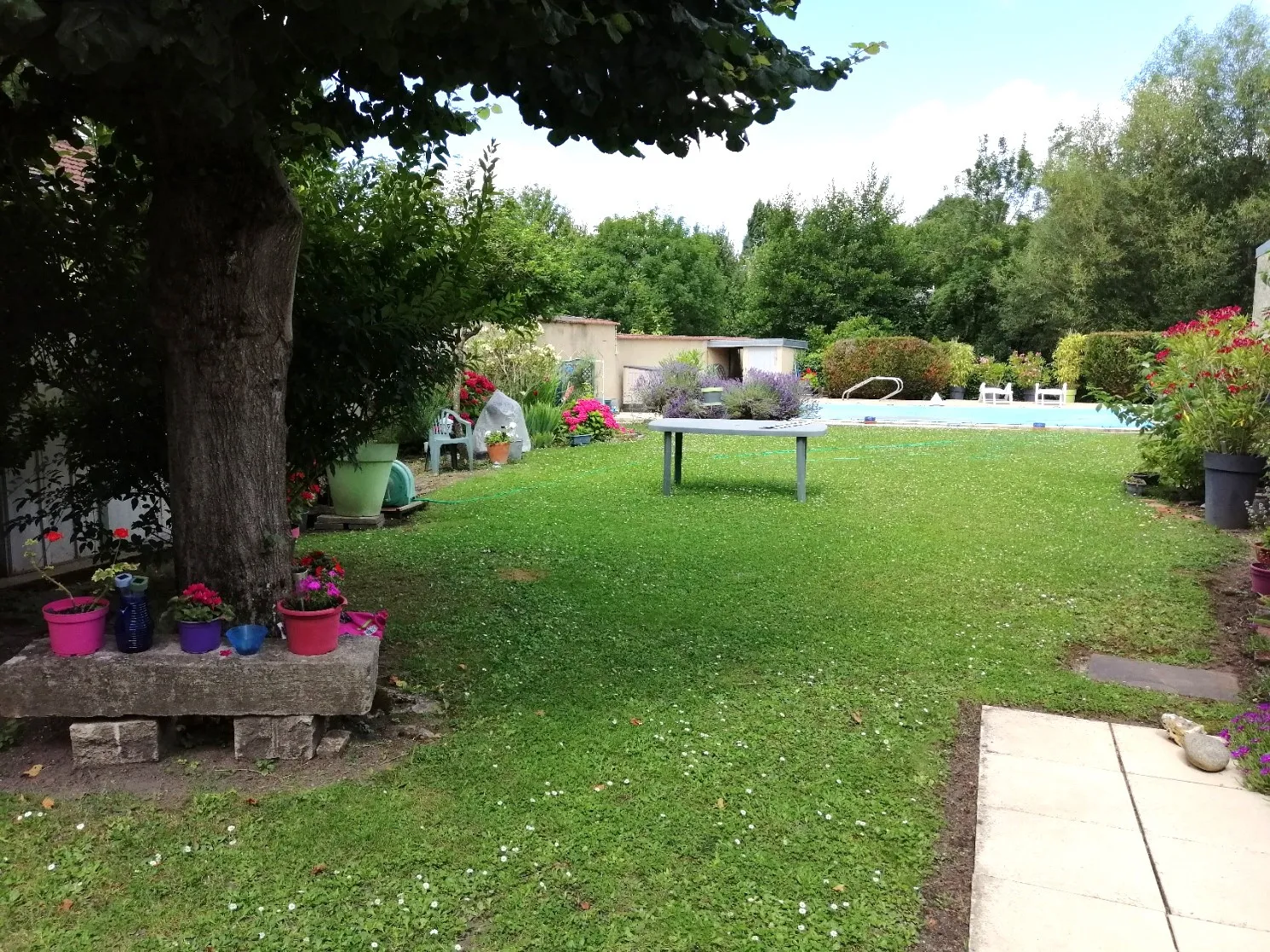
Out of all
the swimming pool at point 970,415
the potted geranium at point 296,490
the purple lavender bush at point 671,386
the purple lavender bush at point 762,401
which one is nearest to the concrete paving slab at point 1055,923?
the potted geranium at point 296,490

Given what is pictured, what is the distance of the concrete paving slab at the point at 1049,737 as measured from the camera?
3.09 meters

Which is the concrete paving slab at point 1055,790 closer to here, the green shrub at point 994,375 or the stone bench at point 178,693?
the stone bench at point 178,693

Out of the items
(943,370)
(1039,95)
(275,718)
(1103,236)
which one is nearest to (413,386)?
(275,718)

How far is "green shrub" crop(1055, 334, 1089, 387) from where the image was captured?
77.0ft

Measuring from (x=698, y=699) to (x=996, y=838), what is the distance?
127 cm

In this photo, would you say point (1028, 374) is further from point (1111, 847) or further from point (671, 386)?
point (1111, 847)

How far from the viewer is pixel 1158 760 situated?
10.1ft

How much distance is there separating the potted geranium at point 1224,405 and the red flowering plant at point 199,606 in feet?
22.4

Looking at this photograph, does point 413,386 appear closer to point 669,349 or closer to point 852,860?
point 852,860

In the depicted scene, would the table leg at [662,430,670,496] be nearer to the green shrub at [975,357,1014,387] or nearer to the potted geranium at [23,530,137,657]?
the potted geranium at [23,530,137,657]

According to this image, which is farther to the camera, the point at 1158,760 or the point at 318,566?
the point at 318,566

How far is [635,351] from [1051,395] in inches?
469

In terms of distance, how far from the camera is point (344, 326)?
379 centimetres

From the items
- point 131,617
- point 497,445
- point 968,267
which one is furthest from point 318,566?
point 968,267
